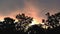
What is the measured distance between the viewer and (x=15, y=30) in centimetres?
6088

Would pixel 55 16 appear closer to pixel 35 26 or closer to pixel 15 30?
pixel 35 26

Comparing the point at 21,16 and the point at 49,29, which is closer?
the point at 49,29

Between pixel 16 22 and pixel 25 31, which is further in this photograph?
pixel 16 22

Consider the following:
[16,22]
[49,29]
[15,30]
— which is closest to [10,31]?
[15,30]

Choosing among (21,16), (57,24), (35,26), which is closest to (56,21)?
(57,24)

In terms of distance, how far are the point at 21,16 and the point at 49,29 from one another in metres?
11.0

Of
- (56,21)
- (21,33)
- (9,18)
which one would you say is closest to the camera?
(21,33)

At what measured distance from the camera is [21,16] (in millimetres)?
63250

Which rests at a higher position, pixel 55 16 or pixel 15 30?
pixel 55 16

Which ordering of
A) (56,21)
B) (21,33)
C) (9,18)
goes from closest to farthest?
1. (21,33)
2. (56,21)
3. (9,18)

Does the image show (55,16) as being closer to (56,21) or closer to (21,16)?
(56,21)

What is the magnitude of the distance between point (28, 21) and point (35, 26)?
6.27 metres

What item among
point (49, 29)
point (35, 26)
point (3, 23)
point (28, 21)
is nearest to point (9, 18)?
point (3, 23)

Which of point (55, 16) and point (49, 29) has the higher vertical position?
point (55, 16)
